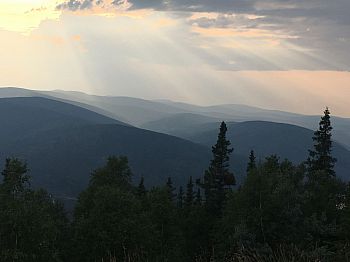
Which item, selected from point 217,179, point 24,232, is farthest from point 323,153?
point 24,232

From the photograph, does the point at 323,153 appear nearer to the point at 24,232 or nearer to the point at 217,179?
the point at 217,179

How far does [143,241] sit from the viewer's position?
3656cm

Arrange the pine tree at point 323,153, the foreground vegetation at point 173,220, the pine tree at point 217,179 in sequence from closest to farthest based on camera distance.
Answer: the foreground vegetation at point 173,220, the pine tree at point 323,153, the pine tree at point 217,179

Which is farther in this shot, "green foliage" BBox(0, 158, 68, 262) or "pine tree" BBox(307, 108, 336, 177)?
"pine tree" BBox(307, 108, 336, 177)

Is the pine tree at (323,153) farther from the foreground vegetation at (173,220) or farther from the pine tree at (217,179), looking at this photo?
the pine tree at (217,179)

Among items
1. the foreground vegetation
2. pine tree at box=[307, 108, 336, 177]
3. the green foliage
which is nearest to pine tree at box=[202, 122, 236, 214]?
the foreground vegetation

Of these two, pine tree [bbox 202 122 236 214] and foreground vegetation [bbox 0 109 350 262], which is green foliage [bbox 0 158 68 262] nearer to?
foreground vegetation [bbox 0 109 350 262]

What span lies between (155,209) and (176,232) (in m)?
3.78

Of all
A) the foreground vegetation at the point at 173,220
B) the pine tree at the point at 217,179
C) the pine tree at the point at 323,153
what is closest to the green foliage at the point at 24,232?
the foreground vegetation at the point at 173,220

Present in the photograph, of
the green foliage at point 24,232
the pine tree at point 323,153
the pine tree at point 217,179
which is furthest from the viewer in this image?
the pine tree at point 217,179

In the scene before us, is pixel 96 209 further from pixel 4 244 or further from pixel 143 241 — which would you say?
pixel 4 244

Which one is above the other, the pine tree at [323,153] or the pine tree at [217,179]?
the pine tree at [323,153]

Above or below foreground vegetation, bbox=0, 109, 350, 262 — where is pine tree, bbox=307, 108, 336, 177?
above

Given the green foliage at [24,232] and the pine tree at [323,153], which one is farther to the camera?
the pine tree at [323,153]
